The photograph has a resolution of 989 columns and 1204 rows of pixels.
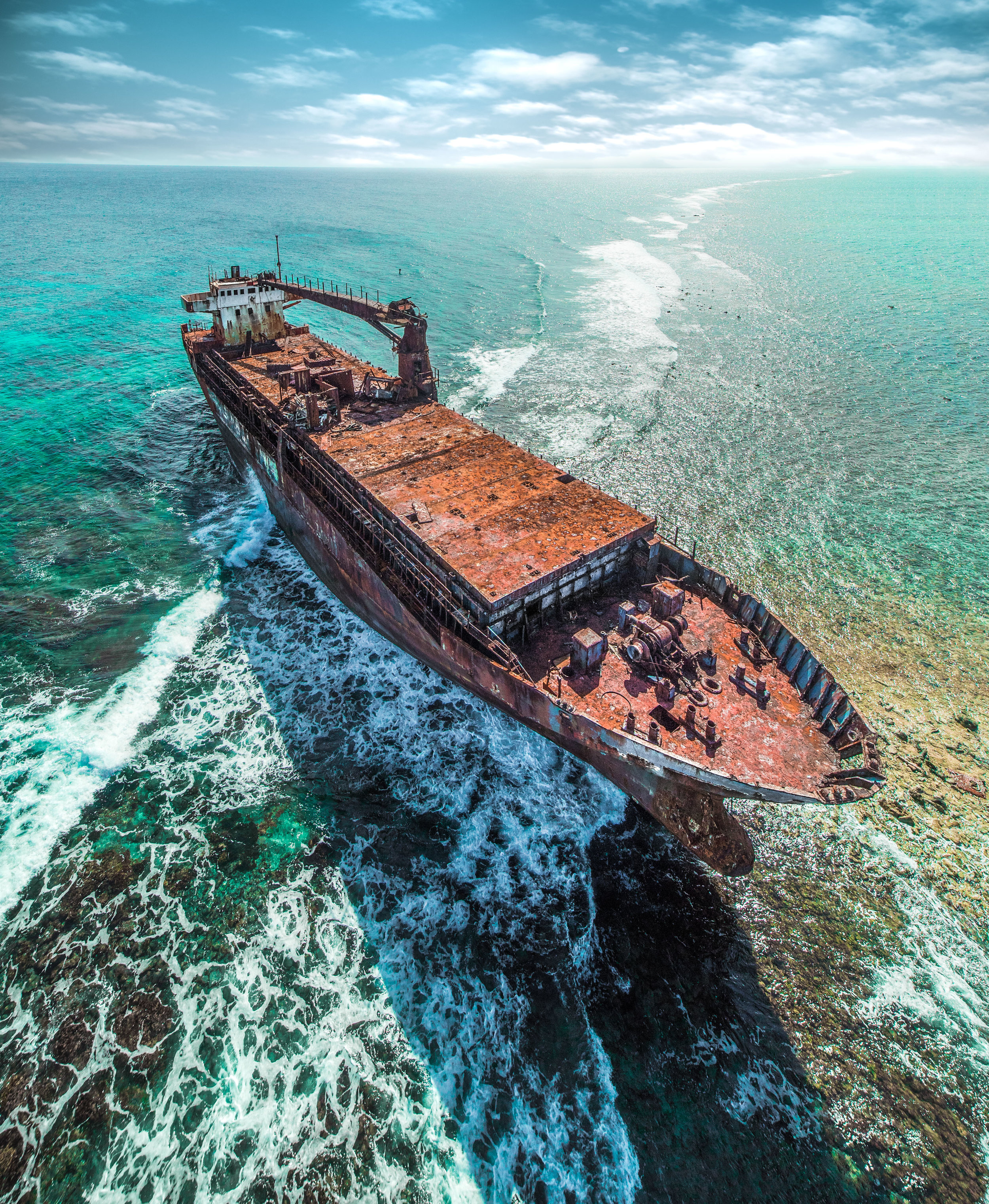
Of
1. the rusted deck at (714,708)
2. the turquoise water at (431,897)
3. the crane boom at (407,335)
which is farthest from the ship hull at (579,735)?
the crane boom at (407,335)

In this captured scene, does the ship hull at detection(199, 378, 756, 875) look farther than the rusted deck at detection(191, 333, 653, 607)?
No

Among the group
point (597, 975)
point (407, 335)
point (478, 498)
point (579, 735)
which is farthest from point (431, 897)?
point (407, 335)

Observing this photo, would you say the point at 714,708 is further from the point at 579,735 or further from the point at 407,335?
the point at 407,335

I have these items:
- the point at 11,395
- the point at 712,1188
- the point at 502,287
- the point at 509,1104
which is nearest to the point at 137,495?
the point at 11,395

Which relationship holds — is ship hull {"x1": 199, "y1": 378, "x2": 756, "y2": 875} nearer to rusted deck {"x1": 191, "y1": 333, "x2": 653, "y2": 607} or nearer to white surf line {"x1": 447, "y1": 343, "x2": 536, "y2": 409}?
rusted deck {"x1": 191, "y1": 333, "x2": 653, "y2": 607}

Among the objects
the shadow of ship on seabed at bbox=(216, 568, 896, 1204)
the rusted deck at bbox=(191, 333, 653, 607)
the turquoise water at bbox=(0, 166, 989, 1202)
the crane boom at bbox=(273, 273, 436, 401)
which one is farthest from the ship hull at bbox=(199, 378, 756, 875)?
the crane boom at bbox=(273, 273, 436, 401)

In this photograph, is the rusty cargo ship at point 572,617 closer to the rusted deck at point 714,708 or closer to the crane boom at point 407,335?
the rusted deck at point 714,708
